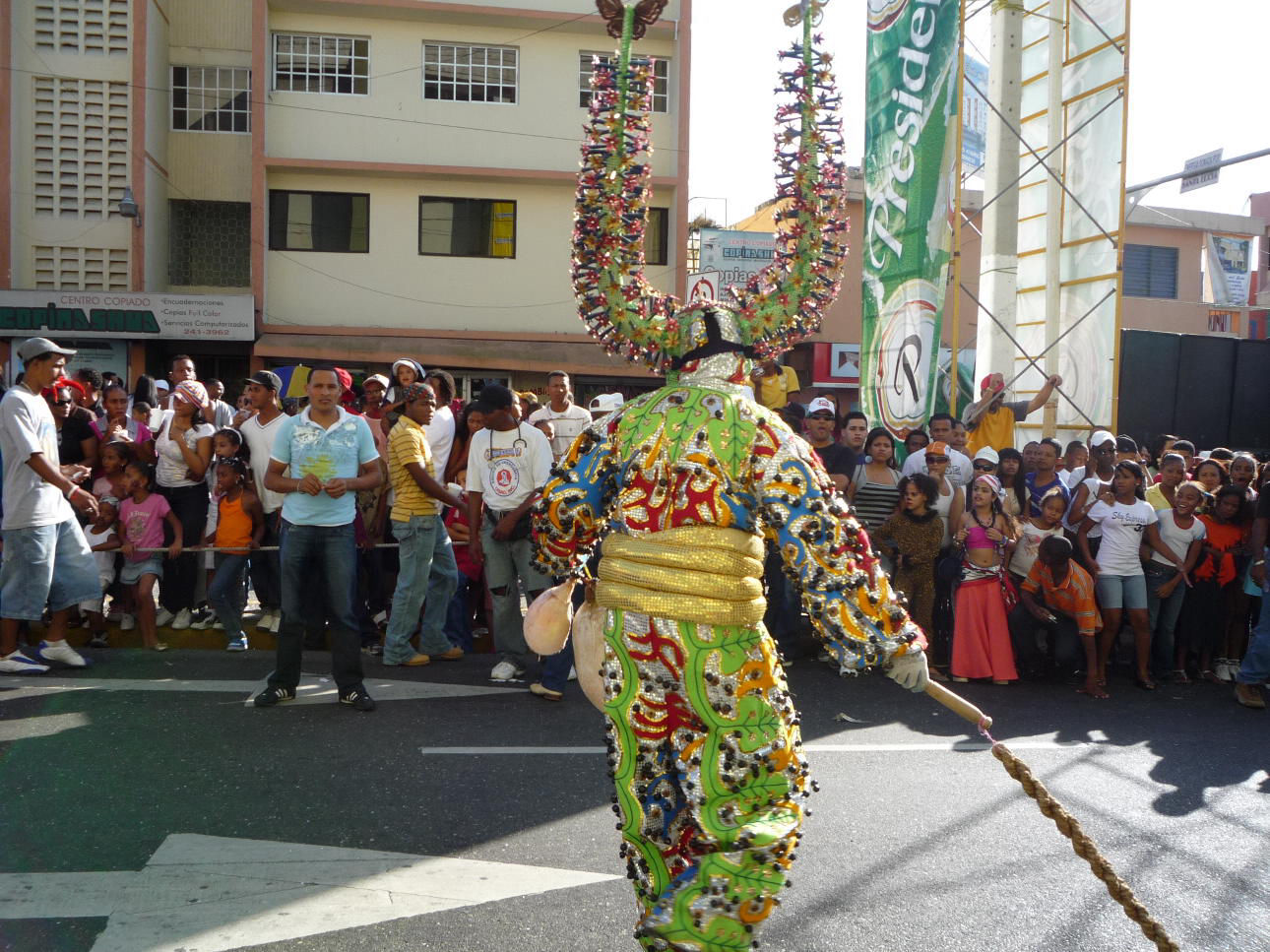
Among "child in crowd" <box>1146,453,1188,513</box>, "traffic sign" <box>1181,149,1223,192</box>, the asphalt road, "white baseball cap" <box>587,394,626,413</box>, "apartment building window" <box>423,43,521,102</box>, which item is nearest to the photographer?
the asphalt road

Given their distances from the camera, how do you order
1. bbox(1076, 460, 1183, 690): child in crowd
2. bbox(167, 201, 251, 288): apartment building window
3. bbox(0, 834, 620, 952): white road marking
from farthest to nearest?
bbox(167, 201, 251, 288): apartment building window → bbox(1076, 460, 1183, 690): child in crowd → bbox(0, 834, 620, 952): white road marking

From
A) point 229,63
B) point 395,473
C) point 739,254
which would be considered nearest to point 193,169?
point 229,63

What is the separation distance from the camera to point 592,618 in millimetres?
3133

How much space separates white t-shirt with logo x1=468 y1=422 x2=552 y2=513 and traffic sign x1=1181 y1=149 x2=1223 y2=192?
12.6 m

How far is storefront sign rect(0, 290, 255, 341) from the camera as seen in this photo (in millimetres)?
19359

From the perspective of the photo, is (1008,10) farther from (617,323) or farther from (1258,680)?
(617,323)

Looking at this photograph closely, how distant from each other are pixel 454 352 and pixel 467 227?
8.73ft

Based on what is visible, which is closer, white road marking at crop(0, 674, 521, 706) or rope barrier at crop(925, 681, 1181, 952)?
rope barrier at crop(925, 681, 1181, 952)

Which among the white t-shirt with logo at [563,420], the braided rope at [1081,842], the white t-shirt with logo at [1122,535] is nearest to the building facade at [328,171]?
the white t-shirt with logo at [563,420]

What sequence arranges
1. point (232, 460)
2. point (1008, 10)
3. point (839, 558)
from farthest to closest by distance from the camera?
1. point (1008, 10)
2. point (232, 460)
3. point (839, 558)

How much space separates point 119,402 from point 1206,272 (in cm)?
2721

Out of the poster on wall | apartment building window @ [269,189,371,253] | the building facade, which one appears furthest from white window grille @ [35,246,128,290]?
the poster on wall

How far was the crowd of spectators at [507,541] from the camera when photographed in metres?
7.34

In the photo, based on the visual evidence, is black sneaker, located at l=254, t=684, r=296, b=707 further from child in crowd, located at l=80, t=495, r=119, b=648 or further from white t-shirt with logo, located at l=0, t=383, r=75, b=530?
child in crowd, located at l=80, t=495, r=119, b=648
